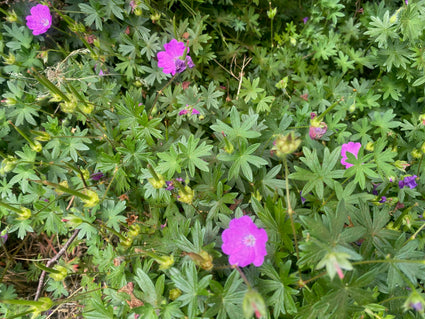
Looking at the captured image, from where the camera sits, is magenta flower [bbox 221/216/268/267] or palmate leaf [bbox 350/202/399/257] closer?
magenta flower [bbox 221/216/268/267]

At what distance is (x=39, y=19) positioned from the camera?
257 centimetres

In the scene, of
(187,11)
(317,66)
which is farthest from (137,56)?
(317,66)

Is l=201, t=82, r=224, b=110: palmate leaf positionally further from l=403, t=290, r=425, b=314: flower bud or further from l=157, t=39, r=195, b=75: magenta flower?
l=403, t=290, r=425, b=314: flower bud

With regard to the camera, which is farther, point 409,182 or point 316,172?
point 409,182

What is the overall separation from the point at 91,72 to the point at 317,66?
202cm

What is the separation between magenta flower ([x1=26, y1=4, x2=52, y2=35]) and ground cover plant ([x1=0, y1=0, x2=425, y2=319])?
2 cm

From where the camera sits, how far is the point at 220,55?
3115 millimetres

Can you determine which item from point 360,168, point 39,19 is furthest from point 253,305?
point 39,19

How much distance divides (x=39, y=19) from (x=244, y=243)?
2.43 m

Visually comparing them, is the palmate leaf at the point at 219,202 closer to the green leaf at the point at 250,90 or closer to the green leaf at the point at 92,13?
the green leaf at the point at 250,90

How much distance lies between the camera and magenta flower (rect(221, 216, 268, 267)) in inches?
59.1

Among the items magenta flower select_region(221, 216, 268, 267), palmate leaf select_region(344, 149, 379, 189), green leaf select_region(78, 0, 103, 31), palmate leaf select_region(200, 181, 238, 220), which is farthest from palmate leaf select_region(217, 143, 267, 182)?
green leaf select_region(78, 0, 103, 31)

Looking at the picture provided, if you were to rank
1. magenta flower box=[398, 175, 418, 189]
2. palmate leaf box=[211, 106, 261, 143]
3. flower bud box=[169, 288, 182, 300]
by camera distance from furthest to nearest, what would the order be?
magenta flower box=[398, 175, 418, 189], palmate leaf box=[211, 106, 261, 143], flower bud box=[169, 288, 182, 300]

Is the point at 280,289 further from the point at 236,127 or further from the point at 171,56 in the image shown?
the point at 171,56
